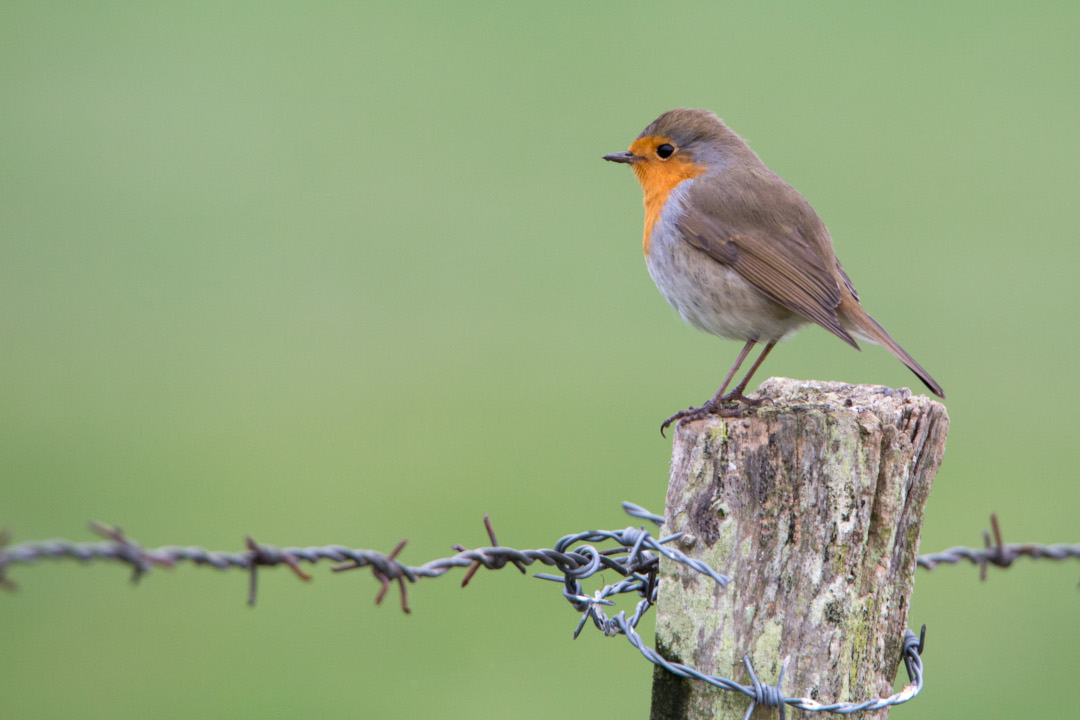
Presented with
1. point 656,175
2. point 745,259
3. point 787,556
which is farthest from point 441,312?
point 787,556

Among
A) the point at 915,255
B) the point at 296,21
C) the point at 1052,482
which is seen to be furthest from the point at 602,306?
the point at 296,21

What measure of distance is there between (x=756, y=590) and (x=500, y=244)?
943 cm

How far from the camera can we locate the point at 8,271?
11242 millimetres

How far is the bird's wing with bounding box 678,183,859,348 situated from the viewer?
4223 millimetres

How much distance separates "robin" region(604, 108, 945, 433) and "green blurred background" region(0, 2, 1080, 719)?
2365mm

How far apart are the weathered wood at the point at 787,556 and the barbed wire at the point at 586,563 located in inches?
1.3

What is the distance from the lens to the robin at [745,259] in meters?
4.28

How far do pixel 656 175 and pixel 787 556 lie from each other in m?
2.52

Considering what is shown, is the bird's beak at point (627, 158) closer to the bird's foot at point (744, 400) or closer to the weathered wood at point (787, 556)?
the bird's foot at point (744, 400)

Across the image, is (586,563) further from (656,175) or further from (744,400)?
(656,175)

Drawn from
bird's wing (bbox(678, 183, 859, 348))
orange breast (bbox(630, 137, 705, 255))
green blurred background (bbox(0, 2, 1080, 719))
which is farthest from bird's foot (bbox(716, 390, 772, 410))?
green blurred background (bbox(0, 2, 1080, 719))

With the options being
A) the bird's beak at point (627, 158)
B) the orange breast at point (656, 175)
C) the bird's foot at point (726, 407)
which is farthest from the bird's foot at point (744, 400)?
the bird's beak at point (627, 158)

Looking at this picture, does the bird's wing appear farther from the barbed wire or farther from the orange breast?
the barbed wire

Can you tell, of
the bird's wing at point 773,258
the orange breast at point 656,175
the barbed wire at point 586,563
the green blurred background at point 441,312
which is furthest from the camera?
the green blurred background at point 441,312
